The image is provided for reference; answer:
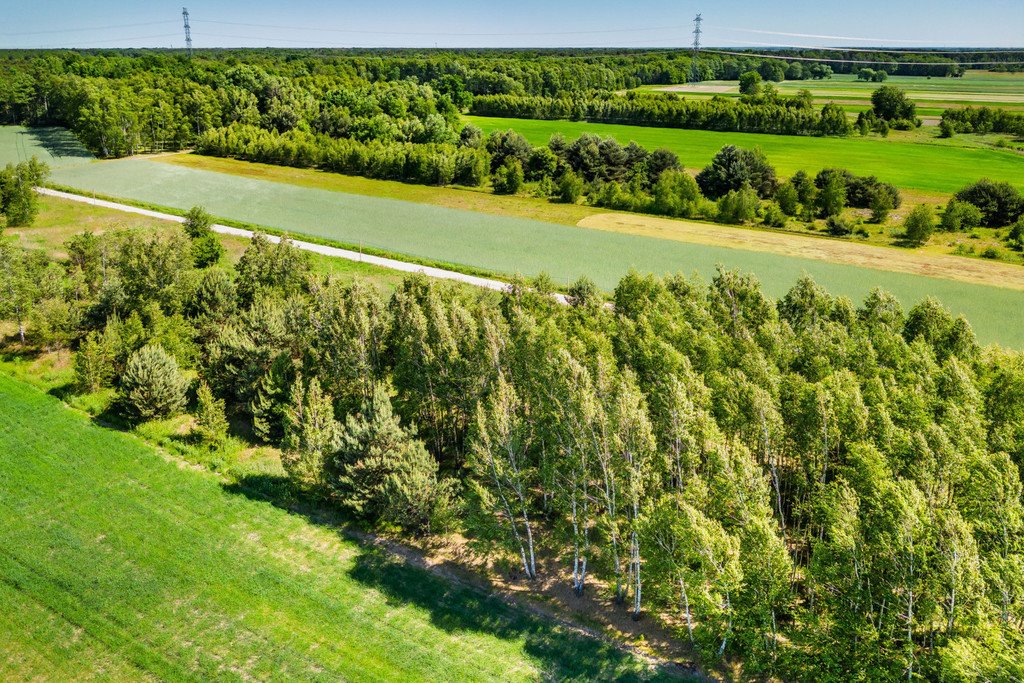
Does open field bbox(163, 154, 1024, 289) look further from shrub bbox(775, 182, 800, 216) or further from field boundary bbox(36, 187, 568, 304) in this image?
field boundary bbox(36, 187, 568, 304)

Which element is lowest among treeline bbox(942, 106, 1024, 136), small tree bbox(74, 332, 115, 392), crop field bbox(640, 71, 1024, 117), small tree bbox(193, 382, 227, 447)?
small tree bbox(193, 382, 227, 447)

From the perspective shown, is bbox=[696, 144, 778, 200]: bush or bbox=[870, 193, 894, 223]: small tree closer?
bbox=[870, 193, 894, 223]: small tree

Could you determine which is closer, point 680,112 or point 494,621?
point 494,621

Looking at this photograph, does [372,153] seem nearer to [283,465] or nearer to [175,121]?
[175,121]

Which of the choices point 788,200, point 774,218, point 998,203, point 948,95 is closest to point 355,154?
point 774,218

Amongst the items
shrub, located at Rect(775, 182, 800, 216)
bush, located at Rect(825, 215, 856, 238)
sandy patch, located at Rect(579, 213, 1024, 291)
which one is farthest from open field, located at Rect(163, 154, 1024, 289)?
shrub, located at Rect(775, 182, 800, 216)

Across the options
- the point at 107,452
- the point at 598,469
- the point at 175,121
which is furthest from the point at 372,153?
the point at 598,469

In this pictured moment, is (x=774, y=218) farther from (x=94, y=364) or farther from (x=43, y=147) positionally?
(x=43, y=147)
